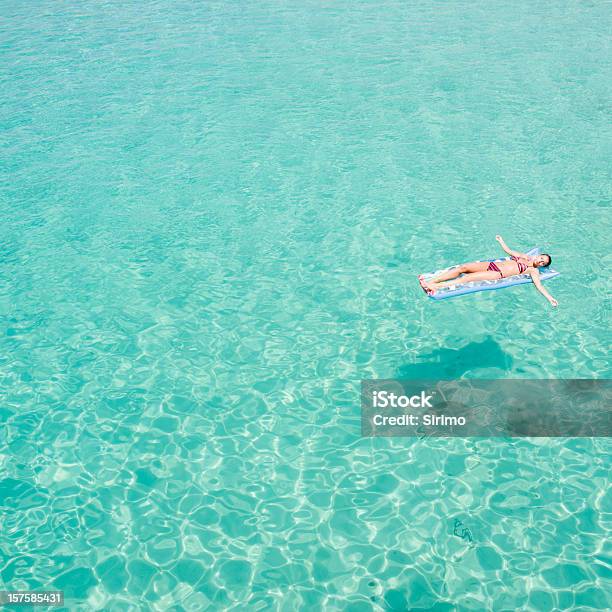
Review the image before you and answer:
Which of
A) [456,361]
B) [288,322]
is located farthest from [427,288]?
[288,322]

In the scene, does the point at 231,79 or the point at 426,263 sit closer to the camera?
the point at 426,263

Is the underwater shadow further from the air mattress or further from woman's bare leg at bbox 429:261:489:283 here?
woman's bare leg at bbox 429:261:489:283

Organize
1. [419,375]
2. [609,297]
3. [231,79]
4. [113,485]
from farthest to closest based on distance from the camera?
[231,79] → [609,297] → [419,375] → [113,485]

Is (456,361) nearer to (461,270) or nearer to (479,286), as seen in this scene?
(479,286)

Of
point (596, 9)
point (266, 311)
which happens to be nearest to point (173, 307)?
point (266, 311)

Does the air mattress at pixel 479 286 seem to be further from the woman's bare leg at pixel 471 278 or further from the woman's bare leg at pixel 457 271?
the woman's bare leg at pixel 457 271

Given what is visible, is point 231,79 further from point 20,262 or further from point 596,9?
point 596,9

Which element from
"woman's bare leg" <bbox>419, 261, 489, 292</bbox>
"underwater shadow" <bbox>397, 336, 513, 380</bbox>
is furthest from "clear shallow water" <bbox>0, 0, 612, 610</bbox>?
"woman's bare leg" <bbox>419, 261, 489, 292</bbox>

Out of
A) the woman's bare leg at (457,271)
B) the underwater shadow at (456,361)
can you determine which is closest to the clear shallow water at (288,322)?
the underwater shadow at (456,361)
